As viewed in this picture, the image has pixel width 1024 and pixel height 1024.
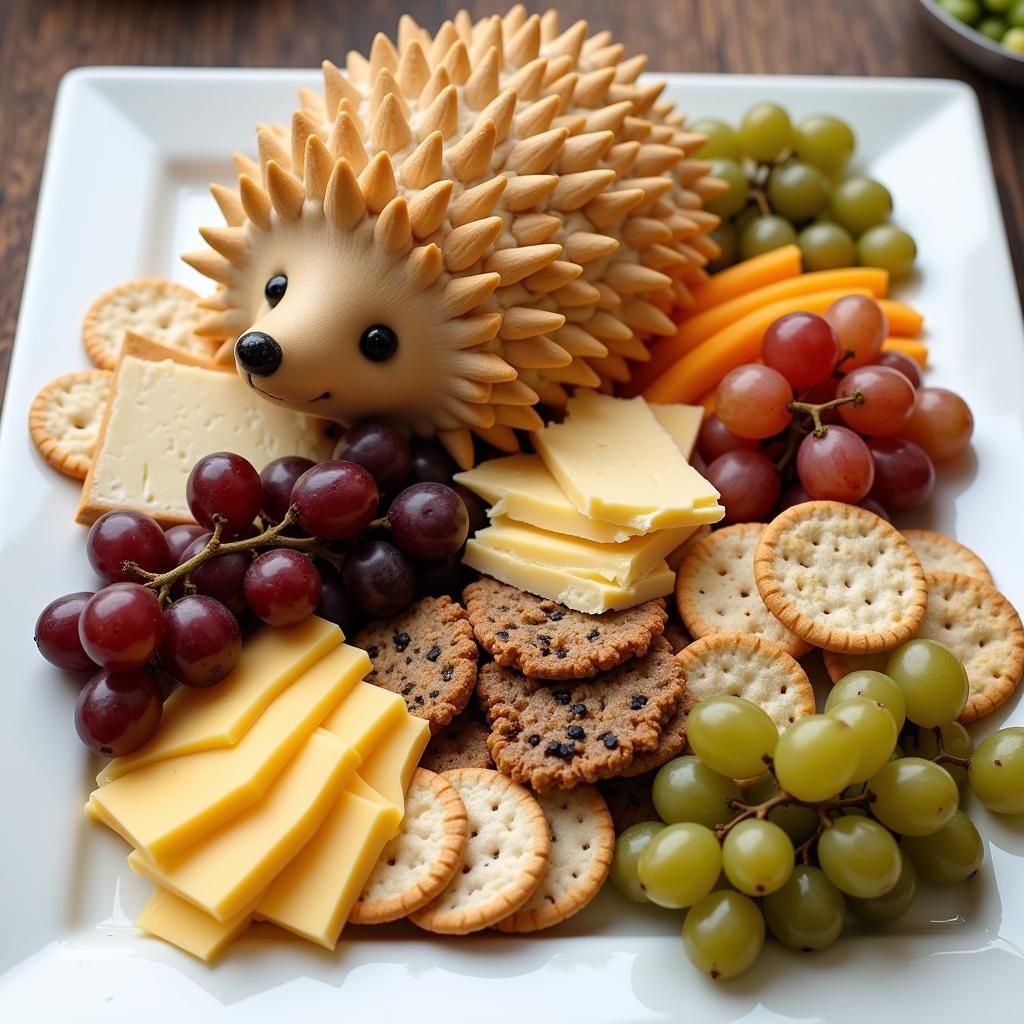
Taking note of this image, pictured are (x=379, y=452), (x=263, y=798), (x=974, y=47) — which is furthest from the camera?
(x=974, y=47)

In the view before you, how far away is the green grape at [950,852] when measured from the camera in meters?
1.25

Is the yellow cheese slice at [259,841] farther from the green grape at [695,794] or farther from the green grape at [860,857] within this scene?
the green grape at [860,857]

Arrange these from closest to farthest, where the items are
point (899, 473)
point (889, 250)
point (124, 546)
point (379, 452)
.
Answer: point (124, 546) < point (379, 452) < point (899, 473) < point (889, 250)

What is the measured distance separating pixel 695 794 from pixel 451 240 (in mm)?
729

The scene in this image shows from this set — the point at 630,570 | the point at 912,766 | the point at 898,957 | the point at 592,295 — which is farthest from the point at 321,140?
the point at 898,957

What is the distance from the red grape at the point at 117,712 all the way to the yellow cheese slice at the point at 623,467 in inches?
22.5

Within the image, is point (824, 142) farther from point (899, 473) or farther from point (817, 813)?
point (817, 813)

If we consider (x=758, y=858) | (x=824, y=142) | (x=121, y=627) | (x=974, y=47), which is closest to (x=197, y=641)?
(x=121, y=627)

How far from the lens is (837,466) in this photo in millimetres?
1465

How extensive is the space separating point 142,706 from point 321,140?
722 millimetres

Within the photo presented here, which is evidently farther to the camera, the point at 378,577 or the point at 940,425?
the point at 940,425

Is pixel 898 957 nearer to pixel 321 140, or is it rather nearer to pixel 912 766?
pixel 912 766

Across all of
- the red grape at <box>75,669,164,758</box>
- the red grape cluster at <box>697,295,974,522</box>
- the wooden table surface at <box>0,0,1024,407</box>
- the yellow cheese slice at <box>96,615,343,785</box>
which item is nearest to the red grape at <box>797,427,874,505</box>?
the red grape cluster at <box>697,295,974,522</box>

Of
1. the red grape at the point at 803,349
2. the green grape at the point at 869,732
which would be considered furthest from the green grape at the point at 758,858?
the red grape at the point at 803,349
